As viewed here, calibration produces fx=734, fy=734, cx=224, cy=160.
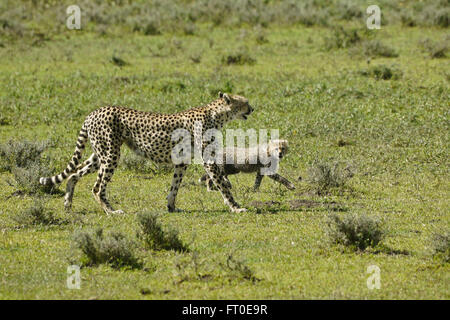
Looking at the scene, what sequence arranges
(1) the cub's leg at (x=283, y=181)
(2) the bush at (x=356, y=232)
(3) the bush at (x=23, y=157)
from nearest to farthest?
1. (2) the bush at (x=356, y=232)
2. (1) the cub's leg at (x=283, y=181)
3. (3) the bush at (x=23, y=157)

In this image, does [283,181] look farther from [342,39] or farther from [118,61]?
[342,39]

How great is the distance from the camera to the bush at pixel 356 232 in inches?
348

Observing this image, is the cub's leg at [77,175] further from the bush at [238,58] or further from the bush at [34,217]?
A: the bush at [238,58]

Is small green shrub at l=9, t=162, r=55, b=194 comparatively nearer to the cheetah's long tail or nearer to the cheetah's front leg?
the cheetah's long tail

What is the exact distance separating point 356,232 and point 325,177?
331cm

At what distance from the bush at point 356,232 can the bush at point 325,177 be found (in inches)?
124

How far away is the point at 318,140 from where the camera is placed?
49.8 ft

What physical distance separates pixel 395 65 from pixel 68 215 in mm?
11497

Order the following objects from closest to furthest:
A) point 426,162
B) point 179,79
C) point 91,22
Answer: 1. point 426,162
2. point 179,79
3. point 91,22

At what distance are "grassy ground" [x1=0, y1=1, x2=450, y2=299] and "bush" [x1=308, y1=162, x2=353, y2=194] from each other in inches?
5.9

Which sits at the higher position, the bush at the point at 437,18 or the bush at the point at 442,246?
the bush at the point at 437,18

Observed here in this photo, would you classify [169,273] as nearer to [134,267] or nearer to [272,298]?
[134,267]

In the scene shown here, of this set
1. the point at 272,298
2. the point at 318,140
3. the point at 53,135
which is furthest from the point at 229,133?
the point at 272,298

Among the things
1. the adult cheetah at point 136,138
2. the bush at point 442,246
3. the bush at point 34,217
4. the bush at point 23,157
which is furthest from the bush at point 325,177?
the bush at point 23,157
